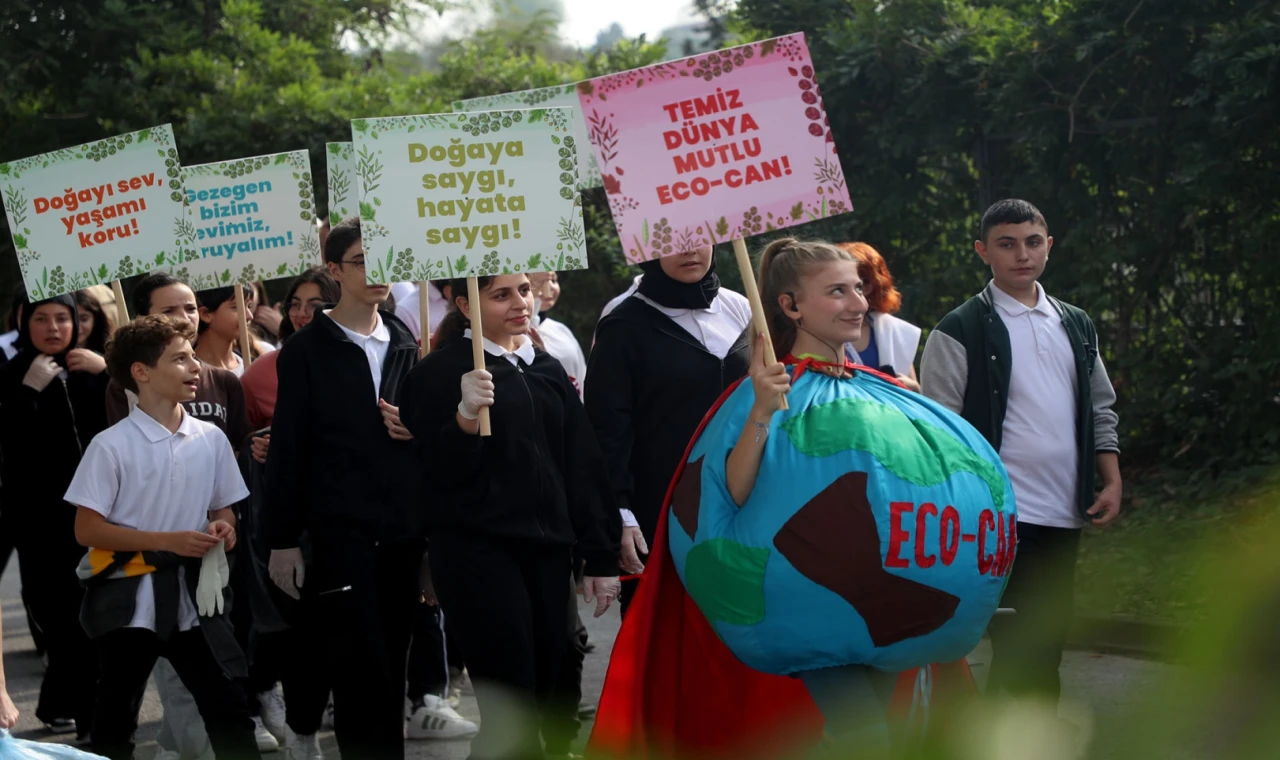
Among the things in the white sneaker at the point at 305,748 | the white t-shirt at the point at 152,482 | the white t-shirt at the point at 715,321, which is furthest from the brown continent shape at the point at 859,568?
the white sneaker at the point at 305,748

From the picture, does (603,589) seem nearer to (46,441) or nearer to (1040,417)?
(1040,417)

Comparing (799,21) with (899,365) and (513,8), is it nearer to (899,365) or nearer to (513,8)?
(899,365)

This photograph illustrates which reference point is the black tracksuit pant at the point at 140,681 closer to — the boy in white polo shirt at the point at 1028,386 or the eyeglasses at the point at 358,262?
the eyeglasses at the point at 358,262

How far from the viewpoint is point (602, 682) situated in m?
7.32

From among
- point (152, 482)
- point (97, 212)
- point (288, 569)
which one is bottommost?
point (288, 569)

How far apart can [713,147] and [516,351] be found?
3.45ft

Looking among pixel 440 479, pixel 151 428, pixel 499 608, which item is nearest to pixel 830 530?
pixel 499 608

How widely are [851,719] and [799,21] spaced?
10.4 metres

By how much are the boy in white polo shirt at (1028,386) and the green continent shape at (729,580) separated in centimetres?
160

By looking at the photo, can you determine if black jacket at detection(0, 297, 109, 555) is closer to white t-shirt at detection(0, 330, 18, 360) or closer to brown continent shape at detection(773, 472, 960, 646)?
white t-shirt at detection(0, 330, 18, 360)

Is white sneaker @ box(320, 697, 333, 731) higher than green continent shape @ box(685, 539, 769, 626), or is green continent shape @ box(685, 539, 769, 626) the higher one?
green continent shape @ box(685, 539, 769, 626)

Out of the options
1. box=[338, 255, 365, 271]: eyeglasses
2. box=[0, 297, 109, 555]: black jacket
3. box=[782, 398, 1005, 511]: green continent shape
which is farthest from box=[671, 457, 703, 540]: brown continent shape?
box=[0, 297, 109, 555]: black jacket

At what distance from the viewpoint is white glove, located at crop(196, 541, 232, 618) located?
5066 millimetres

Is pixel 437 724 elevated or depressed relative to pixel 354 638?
depressed
